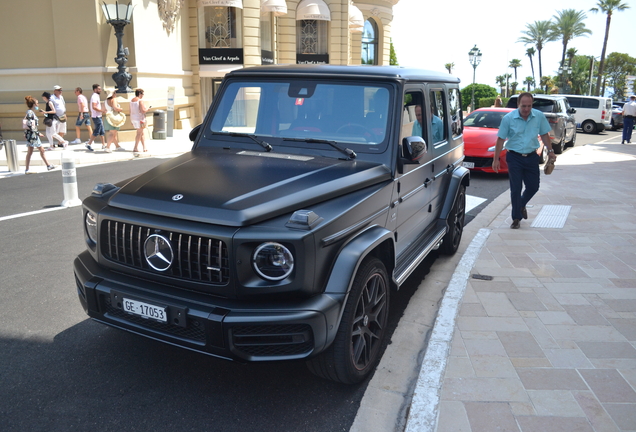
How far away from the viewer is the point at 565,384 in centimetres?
364

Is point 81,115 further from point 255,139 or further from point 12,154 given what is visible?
point 255,139

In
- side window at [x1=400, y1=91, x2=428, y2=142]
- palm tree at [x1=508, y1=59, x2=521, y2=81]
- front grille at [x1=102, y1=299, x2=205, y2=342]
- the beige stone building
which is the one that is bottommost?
front grille at [x1=102, y1=299, x2=205, y2=342]

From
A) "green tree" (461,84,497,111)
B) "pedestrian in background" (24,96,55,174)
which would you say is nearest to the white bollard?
"pedestrian in background" (24,96,55,174)

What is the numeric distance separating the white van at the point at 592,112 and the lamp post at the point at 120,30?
2148 centimetres

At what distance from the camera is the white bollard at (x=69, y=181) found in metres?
8.80

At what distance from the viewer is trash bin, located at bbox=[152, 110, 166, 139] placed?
68.1 ft

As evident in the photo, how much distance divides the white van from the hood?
28.3m

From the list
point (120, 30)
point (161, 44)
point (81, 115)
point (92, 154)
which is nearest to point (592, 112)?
point (161, 44)

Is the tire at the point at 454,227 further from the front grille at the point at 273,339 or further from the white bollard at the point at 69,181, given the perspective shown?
the white bollard at the point at 69,181

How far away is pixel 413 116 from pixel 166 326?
102 inches

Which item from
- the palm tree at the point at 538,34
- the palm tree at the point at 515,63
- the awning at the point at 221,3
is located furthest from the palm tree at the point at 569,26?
the awning at the point at 221,3

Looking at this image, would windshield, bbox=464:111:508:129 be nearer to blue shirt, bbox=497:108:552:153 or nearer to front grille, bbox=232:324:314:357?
blue shirt, bbox=497:108:552:153

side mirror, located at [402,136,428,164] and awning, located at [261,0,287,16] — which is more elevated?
awning, located at [261,0,287,16]

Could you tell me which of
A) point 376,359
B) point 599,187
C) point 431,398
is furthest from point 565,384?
point 599,187
